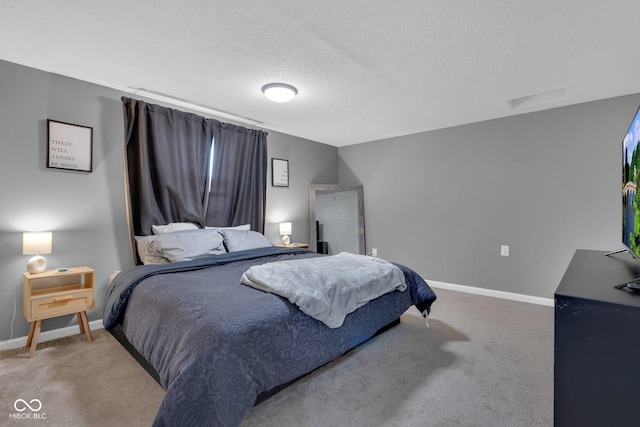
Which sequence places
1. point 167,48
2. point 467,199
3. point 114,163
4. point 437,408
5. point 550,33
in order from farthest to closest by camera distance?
point 467,199
point 114,163
point 167,48
point 550,33
point 437,408

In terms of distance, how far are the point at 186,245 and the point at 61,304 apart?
39.2 inches

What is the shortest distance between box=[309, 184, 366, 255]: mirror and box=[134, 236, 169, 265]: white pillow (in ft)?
8.51

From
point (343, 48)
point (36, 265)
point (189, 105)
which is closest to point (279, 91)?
point (343, 48)

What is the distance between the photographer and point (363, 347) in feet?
7.73

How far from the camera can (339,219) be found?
5117 mm

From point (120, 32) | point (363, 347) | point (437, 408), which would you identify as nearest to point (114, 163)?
point (120, 32)

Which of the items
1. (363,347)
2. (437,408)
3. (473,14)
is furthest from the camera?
(363,347)

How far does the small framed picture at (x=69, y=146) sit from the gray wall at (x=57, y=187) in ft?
0.17

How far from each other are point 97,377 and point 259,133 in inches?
121

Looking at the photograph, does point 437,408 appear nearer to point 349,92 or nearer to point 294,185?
point 349,92

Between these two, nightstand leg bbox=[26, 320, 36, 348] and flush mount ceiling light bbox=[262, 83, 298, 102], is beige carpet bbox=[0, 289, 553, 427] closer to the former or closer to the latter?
nightstand leg bbox=[26, 320, 36, 348]

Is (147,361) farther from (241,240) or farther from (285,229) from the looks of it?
(285,229)

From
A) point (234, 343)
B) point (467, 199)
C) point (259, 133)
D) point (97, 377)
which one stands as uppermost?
point (259, 133)

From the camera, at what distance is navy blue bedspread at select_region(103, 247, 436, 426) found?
126cm
